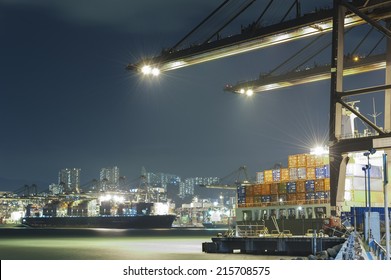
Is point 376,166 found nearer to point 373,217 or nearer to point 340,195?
point 340,195

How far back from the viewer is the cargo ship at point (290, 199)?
128 ft

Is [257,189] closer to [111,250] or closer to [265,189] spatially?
[265,189]

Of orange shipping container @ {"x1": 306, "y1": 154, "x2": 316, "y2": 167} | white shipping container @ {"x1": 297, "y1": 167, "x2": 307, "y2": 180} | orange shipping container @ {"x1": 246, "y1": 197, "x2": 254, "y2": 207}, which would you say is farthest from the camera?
orange shipping container @ {"x1": 246, "y1": 197, "x2": 254, "y2": 207}

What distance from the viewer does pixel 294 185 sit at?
4138 centimetres

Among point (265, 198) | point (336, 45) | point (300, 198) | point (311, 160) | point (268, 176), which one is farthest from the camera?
point (268, 176)

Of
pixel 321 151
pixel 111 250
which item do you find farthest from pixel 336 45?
pixel 111 250

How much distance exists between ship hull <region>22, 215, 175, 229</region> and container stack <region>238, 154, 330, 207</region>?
273ft

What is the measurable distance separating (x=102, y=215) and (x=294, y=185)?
99.2m

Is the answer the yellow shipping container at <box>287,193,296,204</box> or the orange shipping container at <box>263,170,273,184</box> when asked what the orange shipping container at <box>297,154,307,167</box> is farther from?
Answer: the orange shipping container at <box>263,170,273,184</box>

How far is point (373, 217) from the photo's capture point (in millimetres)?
22016

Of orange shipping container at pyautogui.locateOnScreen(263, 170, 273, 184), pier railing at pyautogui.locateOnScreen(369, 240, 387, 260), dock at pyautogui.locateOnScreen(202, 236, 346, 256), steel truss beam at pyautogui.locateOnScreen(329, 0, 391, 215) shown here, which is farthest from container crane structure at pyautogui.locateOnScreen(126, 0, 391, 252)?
orange shipping container at pyautogui.locateOnScreen(263, 170, 273, 184)

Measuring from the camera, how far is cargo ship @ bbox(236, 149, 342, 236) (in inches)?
1533

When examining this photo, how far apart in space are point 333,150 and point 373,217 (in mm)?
8806
